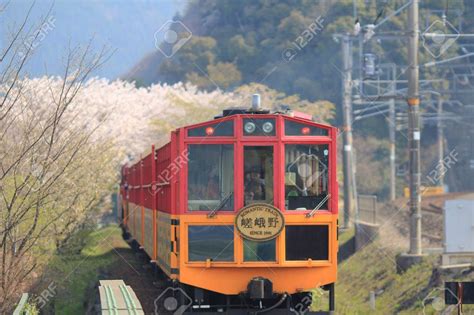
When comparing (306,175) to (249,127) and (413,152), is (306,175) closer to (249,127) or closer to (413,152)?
(249,127)

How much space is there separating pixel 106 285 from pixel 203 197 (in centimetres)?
239

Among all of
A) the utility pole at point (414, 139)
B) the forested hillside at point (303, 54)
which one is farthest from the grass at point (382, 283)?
the forested hillside at point (303, 54)

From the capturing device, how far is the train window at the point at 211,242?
448 inches

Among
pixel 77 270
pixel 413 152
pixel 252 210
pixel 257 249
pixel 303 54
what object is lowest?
pixel 77 270

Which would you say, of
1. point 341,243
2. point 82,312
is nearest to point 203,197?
point 82,312

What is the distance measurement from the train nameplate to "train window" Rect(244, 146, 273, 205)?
0.63 feet

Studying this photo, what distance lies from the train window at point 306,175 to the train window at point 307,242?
0.80ft

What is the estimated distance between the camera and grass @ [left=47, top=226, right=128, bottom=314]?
1698 cm

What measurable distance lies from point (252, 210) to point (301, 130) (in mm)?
1122

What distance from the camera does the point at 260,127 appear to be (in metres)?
11.6

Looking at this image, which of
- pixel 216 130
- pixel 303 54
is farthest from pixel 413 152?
pixel 303 54

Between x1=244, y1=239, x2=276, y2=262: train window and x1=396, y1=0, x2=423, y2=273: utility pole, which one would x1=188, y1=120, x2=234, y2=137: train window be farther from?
x1=396, y1=0, x2=423, y2=273: utility pole

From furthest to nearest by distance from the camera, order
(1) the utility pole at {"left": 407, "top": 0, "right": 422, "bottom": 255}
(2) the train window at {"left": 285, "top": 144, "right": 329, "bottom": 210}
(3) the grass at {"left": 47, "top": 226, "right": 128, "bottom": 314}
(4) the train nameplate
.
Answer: (1) the utility pole at {"left": 407, "top": 0, "right": 422, "bottom": 255} → (3) the grass at {"left": 47, "top": 226, "right": 128, "bottom": 314} → (2) the train window at {"left": 285, "top": 144, "right": 329, "bottom": 210} → (4) the train nameplate

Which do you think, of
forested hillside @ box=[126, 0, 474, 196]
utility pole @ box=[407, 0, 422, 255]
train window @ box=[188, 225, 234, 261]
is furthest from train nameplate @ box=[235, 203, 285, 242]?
forested hillside @ box=[126, 0, 474, 196]
